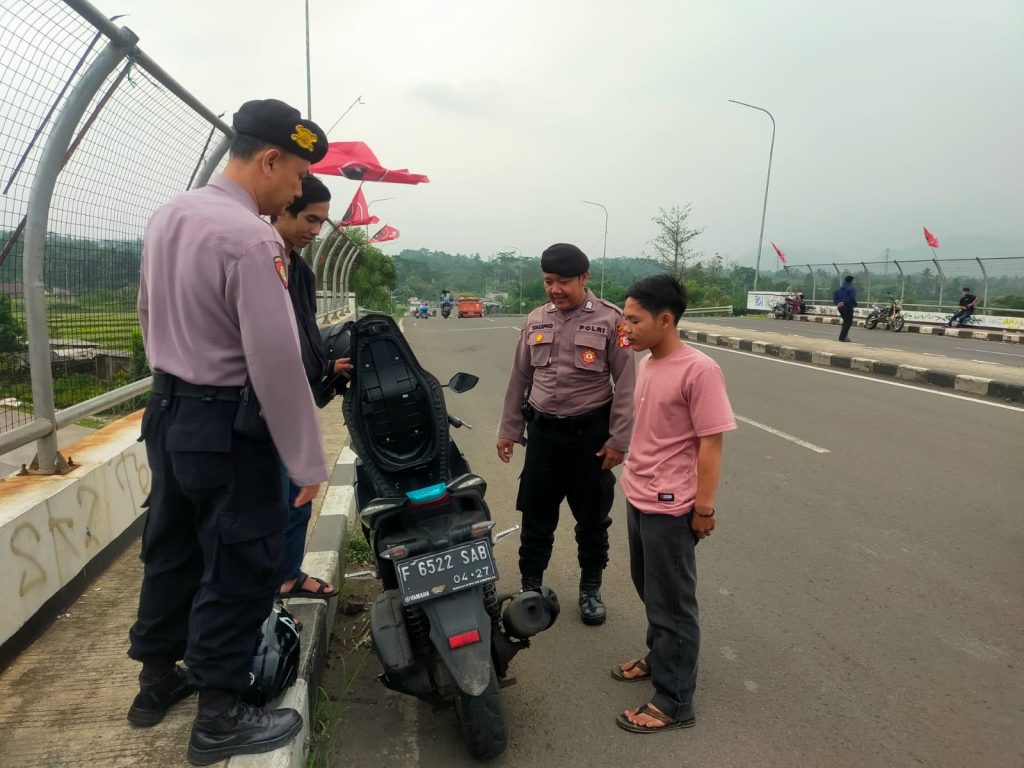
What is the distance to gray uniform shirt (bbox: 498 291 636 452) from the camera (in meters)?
2.75

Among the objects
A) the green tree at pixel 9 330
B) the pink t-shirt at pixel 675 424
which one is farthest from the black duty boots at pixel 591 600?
the green tree at pixel 9 330

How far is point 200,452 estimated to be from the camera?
5.37 ft

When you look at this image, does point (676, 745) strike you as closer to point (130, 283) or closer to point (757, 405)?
point (130, 283)

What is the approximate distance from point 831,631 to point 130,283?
3.45 meters

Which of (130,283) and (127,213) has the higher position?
(127,213)

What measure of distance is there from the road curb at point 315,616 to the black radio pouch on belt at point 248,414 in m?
0.87

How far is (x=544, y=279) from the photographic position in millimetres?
2809

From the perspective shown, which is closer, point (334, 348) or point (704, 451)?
point (704, 451)

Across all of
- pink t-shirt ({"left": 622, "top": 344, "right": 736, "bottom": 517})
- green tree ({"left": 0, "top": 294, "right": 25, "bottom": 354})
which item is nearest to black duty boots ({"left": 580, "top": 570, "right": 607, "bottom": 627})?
pink t-shirt ({"left": 622, "top": 344, "right": 736, "bottom": 517})

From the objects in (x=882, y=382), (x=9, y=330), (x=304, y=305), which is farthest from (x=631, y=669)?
(x=882, y=382)

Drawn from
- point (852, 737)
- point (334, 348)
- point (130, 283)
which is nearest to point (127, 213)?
point (130, 283)

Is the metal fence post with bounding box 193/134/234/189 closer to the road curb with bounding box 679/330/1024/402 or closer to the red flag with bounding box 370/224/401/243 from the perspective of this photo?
the road curb with bounding box 679/330/1024/402

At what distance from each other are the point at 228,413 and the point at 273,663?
0.83 m

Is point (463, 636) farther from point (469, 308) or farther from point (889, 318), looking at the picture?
point (469, 308)
